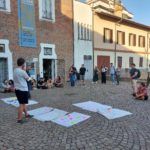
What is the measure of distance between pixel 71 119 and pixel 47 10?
1333 cm

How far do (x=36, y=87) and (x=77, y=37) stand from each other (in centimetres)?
770

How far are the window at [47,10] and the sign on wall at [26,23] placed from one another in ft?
3.09

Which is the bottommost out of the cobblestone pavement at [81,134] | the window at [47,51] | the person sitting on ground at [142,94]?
the cobblestone pavement at [81,134]

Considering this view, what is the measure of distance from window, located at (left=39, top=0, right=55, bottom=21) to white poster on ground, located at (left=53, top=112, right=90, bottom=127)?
12.2 meters

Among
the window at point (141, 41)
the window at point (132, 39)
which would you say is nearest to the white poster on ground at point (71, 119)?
the window at point (132, 39)

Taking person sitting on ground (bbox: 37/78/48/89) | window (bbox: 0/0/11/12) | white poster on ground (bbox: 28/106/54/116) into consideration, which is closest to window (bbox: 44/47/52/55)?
person sitting on ground (bbox: 37/78/48/89)

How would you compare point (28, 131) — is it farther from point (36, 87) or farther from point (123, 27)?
point (123, 27)

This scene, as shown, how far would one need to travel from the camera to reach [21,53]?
16188 millimetres

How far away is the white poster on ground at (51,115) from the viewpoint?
696 centimetres

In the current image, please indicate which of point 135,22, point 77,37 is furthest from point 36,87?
point 135,22

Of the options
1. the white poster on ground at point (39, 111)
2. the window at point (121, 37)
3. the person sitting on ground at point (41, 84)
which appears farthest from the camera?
the window at point (121, 37)

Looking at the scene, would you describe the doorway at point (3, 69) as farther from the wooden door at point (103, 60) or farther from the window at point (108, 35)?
the window at point (108, 35)

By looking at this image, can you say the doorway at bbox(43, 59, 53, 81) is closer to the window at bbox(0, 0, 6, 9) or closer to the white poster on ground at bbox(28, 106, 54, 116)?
the window at bbox(0, 0, 6, 9)

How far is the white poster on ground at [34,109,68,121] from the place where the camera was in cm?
696
